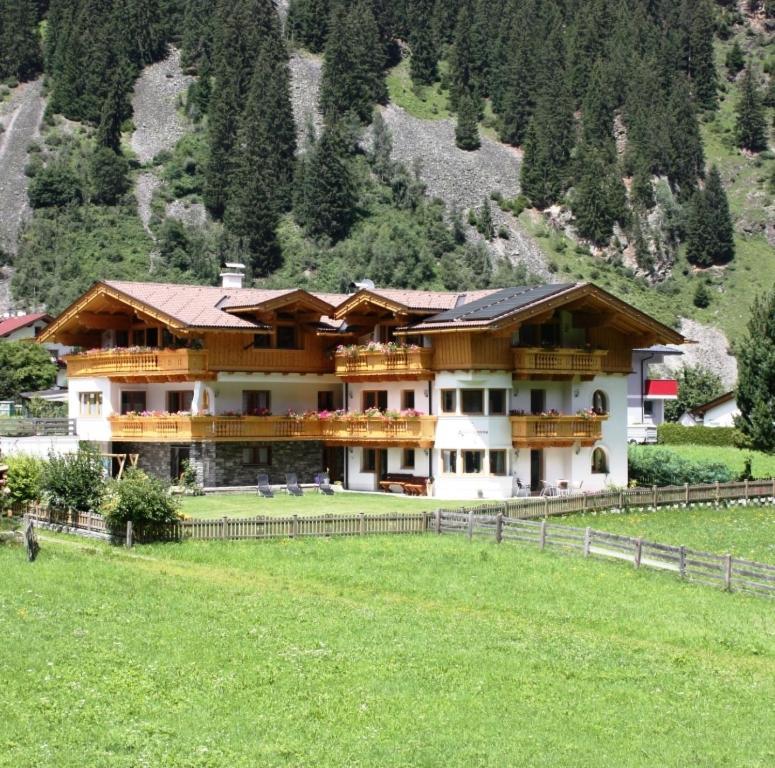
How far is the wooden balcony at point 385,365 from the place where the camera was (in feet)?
174

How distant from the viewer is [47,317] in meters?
108

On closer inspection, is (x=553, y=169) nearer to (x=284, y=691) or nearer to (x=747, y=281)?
(x=747, y=281)

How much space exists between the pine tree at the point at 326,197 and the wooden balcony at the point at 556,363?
350 ft

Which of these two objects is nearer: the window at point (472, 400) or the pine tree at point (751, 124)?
the window at point (472, 400)

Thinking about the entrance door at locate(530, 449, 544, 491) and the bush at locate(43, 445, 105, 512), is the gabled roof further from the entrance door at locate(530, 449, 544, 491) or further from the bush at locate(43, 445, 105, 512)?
the bush at locate(43, 445, 105, 512)

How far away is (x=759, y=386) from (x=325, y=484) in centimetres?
2418

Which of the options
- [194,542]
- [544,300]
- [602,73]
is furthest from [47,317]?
[602,73]

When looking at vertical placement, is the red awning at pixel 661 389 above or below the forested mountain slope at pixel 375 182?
below

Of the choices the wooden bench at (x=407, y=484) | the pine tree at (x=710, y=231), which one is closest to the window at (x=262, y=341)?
the wooden bench at (x=407, y=484)

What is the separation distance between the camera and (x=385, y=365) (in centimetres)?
5406

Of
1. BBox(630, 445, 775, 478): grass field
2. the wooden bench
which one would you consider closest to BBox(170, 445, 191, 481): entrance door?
the wooden bench

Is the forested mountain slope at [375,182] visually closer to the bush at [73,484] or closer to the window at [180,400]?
the window at [180,400]

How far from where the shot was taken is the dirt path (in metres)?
166

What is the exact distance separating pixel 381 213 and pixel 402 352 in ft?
380
